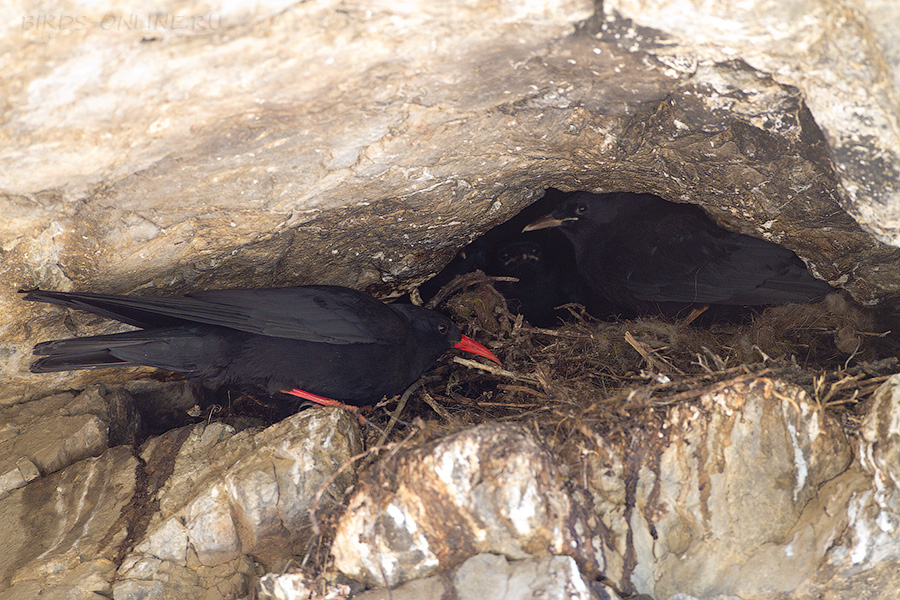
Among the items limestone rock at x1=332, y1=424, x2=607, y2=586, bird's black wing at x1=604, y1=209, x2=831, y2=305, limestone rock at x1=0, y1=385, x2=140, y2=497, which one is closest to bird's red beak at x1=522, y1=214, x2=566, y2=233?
bird's black wing at x1=604, y1=209, x2=831, y2=305

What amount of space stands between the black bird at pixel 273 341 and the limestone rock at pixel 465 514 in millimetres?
1373

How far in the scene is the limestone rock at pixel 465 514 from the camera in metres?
2.96

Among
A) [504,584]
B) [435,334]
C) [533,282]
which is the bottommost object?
[533,282]

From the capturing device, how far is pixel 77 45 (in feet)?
7.48

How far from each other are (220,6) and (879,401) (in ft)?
10.6

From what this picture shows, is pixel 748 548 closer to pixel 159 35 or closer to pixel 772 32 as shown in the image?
pixel 772 32

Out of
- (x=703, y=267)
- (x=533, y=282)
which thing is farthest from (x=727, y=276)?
(x=533, y=282)

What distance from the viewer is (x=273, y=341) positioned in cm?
439

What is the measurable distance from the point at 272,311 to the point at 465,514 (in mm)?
1921

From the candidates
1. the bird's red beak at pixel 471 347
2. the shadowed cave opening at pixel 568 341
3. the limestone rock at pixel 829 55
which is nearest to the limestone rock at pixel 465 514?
the shadowed cave opening at pixel 568 341

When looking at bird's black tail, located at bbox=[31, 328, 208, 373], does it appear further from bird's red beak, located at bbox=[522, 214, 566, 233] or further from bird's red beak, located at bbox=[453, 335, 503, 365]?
bird's red beak, located at bbox=[522, 214, 566, 233]

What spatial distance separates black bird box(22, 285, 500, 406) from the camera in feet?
12.0

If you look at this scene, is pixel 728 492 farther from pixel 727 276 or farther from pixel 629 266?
pixel 629 266

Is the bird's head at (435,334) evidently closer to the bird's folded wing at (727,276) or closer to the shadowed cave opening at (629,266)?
the shadowed cave opening at (629,266)
